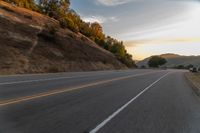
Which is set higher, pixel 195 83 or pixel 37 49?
pixel 37 49

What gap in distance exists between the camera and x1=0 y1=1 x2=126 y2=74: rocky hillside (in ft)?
149

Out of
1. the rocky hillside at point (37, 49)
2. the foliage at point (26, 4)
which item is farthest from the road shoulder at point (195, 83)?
the foliage at point (26, 4)

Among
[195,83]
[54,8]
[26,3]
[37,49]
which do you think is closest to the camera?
[195,83]

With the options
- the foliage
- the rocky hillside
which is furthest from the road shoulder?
the foliage

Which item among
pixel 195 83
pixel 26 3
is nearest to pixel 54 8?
pixel 26 3

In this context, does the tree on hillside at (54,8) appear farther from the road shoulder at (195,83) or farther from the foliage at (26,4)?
the road shoulder at (195,83)

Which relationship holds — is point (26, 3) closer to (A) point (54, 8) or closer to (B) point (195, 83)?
(A) point (54, 8)

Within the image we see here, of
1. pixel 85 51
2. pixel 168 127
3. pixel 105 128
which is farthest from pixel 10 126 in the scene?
pixel 85 51

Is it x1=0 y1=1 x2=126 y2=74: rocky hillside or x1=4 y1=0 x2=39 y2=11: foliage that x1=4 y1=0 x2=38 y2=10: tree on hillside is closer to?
x1=4 y1=0 x2=39 y2=11: foliage

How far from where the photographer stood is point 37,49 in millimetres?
55531

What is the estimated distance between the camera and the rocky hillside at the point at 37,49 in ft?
149

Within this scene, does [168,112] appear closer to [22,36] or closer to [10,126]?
[10,126]

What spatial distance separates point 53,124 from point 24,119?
928 millimetres

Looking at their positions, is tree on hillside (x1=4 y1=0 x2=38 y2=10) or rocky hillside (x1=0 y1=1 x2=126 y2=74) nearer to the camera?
rocky hillside (x1=0 y1=1 x2=126 y2=74)
